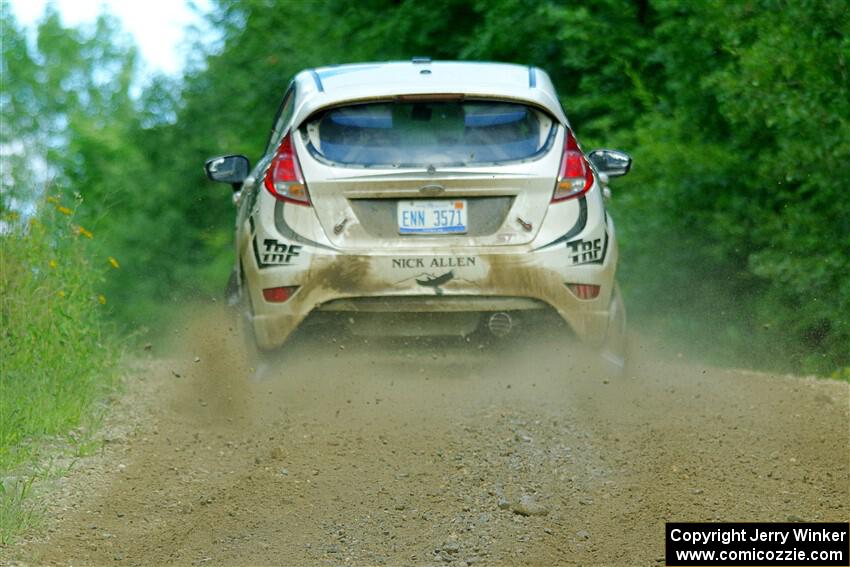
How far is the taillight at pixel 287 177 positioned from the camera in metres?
7.96

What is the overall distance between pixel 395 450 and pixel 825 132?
7134 millimetres

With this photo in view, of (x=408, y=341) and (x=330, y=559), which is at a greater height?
(x=330, y=559)

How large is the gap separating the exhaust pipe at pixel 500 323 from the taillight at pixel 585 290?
38cm

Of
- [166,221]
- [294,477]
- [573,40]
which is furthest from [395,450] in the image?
[166,221]

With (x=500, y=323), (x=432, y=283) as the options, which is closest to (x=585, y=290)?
(x=500, y=323)

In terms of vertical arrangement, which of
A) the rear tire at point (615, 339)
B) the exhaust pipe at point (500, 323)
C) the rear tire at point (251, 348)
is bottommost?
the rear tire at point (615, 339)

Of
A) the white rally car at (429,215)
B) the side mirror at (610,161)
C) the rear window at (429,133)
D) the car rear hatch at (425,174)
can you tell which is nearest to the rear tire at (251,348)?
the white rally car at (429,215)

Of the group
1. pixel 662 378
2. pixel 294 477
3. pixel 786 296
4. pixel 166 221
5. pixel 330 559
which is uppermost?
pixel 330 559

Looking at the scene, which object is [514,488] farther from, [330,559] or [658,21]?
[658,21]

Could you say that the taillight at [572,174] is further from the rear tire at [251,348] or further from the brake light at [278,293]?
the rear tire at [251,348]

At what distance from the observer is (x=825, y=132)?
510 inches

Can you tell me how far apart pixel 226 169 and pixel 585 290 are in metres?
2.63

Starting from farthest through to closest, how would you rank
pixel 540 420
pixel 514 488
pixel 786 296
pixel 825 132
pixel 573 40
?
pixel 573 40
pixel 786 296
pixel 825 132
pixel 540 420
pixel 514 488

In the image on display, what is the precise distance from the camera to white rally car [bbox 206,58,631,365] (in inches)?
309
